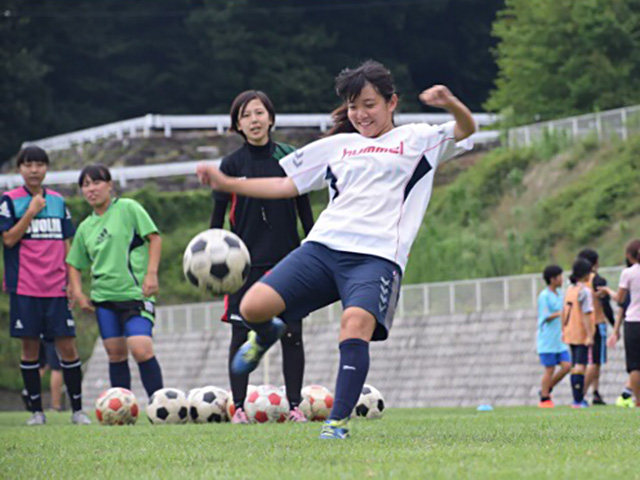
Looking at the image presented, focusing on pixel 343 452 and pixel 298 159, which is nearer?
pixel 343 452

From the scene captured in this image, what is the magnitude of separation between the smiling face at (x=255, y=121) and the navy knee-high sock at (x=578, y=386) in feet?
25.7

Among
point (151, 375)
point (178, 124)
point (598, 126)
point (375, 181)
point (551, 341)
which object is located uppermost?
point (178, 124)

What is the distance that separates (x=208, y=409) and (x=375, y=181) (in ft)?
15.4

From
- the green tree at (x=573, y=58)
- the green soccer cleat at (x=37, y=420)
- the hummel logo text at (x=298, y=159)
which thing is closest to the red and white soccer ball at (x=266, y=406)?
the green soccer cleat at (x=37, y=420)

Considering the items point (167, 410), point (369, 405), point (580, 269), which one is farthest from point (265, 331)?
point (580, 269)

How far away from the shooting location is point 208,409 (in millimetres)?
13055

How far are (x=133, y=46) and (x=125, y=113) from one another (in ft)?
12.0

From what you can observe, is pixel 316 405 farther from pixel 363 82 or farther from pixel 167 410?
pixel 363 82

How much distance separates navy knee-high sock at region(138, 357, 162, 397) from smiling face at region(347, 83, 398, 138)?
5.37 metres

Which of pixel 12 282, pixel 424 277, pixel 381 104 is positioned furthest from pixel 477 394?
pixel 381 104

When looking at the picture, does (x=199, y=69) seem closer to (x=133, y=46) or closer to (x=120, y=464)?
(x=133, y=46)

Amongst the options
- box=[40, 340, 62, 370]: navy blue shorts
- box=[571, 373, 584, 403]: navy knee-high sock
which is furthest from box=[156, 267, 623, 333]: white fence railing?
box=[40, 340, 62, 370]: navy blue shorts

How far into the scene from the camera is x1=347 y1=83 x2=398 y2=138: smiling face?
9.05 metres

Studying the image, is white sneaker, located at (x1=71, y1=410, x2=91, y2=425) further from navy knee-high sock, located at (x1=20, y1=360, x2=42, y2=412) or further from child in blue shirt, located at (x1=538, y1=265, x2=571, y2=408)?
child in blue shirt, located at (x1=538, y1=265, x2=571, y2=408)
